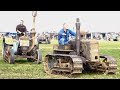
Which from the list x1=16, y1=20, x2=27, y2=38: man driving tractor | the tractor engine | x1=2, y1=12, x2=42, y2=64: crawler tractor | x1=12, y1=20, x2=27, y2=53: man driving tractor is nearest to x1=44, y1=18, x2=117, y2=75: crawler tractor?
the tractor engine

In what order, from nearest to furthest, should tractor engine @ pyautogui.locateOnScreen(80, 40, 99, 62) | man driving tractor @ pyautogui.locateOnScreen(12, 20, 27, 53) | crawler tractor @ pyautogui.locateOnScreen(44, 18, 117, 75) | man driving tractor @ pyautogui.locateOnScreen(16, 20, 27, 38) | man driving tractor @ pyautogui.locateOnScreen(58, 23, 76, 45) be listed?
crawler tractor @ pyautogui.locateOnScreen(44, 18, 117, 75) → tractor engine @ pyautogui.locateOnScreen(80, 40, 99, 62) → man driving tractor @ pyautogui.locateOnScreen(58, 23, 76, 45) → man driving tractor @ pyautogui.locateOnScreen(12, 20, 27, 53) → man driving tractor @ pyautogui.locateOnScreen(16, 20, 27, 38)

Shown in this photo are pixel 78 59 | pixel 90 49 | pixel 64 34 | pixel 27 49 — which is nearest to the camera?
pixel 78 59

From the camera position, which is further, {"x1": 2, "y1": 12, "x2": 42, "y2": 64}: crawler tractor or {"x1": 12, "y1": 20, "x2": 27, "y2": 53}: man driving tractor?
{"x1": 12, "y1": 20, "x2": 27, "y2": 53}: man driving tractor

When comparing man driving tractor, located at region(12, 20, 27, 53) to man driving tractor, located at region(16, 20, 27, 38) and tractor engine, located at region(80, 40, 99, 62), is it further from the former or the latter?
tractor engine, located at region(80, 40, 99, 62)

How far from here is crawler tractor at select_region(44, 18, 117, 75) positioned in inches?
404

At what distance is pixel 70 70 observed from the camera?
405 inches

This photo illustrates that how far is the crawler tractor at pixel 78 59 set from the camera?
1026 cm

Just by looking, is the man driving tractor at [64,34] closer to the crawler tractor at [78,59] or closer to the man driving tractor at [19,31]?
the crawler tractor at [78,59]

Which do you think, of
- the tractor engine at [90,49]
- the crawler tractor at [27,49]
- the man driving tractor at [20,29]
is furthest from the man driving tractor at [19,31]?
the tractor engine at [90,49]

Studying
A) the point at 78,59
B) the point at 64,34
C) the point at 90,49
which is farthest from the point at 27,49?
the point at 78,59

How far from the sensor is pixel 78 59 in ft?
33.1

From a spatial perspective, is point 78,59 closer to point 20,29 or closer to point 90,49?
point 90,49
